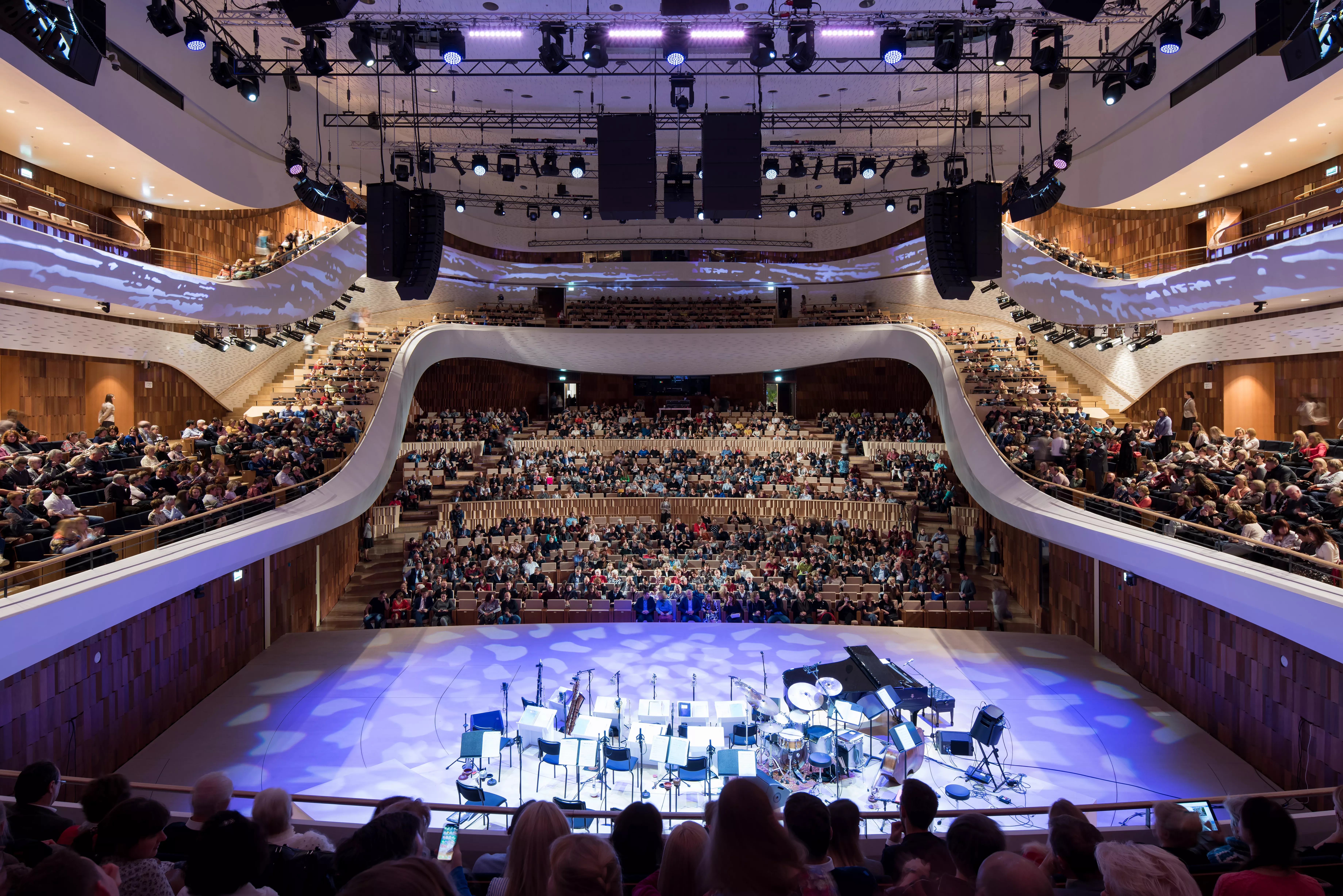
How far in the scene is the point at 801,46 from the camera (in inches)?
296

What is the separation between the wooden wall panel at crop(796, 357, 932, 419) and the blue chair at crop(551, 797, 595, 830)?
1675cm

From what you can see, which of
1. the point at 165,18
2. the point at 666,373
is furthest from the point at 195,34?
the point at 666,373

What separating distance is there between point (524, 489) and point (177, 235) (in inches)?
301

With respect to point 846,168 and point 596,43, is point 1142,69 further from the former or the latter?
point 596,43

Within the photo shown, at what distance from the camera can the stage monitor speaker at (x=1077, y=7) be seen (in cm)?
570

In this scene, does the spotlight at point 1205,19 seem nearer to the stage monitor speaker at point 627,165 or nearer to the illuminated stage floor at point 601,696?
the stage monitor speaker at point 627,165

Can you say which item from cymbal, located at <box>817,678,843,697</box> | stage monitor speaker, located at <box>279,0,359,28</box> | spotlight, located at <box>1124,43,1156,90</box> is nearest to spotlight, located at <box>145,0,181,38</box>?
stage monitor speaker, located at <box>279,0,359,28</box>

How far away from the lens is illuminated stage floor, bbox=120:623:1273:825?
233 inches

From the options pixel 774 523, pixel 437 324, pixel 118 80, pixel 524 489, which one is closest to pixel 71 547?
pixel 118 80

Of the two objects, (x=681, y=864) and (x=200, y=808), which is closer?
(x=681, y=864)

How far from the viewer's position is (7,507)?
224 inches

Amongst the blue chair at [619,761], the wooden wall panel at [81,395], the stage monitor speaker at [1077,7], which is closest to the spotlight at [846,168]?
the stage monitor speaker at [1077,7]

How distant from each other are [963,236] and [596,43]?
14.4 feet

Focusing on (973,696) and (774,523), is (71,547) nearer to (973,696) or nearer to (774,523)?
(973,696)
